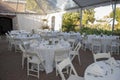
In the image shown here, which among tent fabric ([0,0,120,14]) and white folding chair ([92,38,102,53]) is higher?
tent fabric ([0,0,120,14])

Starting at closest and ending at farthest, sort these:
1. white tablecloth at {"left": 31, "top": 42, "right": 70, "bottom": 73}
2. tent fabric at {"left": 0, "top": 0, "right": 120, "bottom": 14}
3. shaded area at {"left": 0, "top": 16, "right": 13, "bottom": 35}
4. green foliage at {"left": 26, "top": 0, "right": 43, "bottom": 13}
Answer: white tablecloth at {"left": 31, "top": 42, "right": 70, "bottom": 73}
tent fabric at {"left": 0, "top": 0, "right": 120, "bottom": 14}
shaded area at {"left": 0, "top": 16, "right": 13, "bottom": 35}
green foliage at {"left": 26, "top": 0, "right": 43, "bottom": 13}

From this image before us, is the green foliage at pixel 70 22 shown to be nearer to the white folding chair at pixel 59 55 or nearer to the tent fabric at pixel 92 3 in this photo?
the tent fabric at pixel 92 3

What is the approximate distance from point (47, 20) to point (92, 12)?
446 cm

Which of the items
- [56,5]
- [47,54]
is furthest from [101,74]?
[56,5]

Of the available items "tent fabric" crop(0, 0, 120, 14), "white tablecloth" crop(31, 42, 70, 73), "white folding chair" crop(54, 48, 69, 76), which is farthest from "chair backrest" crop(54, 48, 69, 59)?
"tent fabric" crop(0, 0, 120, 14)

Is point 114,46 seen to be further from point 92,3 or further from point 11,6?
point 11,6

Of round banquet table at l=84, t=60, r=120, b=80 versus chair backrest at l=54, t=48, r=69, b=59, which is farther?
chair backrest at l=54, t=48, r=69, b=59

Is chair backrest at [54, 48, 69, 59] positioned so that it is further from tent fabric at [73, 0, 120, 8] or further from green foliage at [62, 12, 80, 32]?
green foliage at [62, 12, 80, 32]

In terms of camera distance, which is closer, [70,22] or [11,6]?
[70,22]

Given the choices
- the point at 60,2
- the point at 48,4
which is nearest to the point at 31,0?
the point at 48,4

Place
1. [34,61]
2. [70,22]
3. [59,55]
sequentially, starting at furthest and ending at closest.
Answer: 1. [70,22]
2. [59,55]
3. [34,61]

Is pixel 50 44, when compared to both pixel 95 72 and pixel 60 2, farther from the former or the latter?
pixel 60 2

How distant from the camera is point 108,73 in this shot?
3.04m

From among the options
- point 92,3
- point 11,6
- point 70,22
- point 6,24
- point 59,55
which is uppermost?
point 11,6
